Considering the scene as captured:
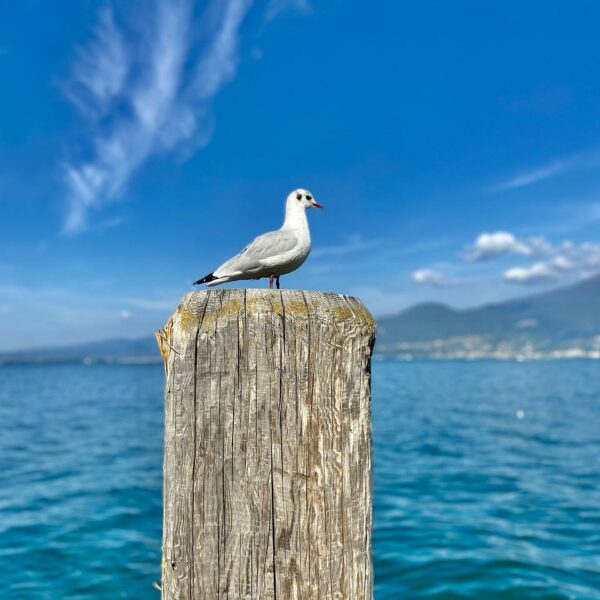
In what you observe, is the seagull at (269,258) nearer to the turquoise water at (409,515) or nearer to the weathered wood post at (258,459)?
the weathered wood post at (258,459)

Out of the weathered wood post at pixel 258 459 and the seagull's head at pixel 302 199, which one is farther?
the seagull's head at pixel 302 199

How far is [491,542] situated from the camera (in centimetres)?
1104

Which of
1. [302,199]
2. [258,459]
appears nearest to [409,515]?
[302,199]

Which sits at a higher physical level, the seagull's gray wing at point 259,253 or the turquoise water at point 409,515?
the seagull's gray wing at point 259,253

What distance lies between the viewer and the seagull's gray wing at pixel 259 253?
3.89 metres

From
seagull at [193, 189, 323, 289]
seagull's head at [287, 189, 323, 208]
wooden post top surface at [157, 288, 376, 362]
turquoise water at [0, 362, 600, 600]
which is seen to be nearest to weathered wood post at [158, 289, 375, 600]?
wooden post top surface at [157, 288, 376, 362]

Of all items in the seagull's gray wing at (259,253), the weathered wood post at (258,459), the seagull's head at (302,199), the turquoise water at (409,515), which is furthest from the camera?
the turquoise water at (409,515)

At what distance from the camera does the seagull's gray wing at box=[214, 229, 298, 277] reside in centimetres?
389

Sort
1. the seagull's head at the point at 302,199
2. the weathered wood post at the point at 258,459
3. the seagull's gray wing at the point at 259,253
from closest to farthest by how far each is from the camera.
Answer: the weathered wood post at the point at 258,459 < the seagull's gray wing at the point at 259,253 < the seagull's head at the point at 302,199

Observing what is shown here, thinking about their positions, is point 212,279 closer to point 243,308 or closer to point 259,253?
point 259,253

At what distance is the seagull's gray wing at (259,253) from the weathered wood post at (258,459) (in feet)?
4.53

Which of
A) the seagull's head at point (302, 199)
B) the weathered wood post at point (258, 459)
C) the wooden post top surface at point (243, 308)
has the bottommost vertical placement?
the weathered wood post at point (258, 459)

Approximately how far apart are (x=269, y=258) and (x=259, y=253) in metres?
0.08

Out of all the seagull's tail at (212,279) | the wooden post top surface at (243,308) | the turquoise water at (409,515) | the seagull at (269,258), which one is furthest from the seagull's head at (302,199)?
the turquoise water at (409,515)
